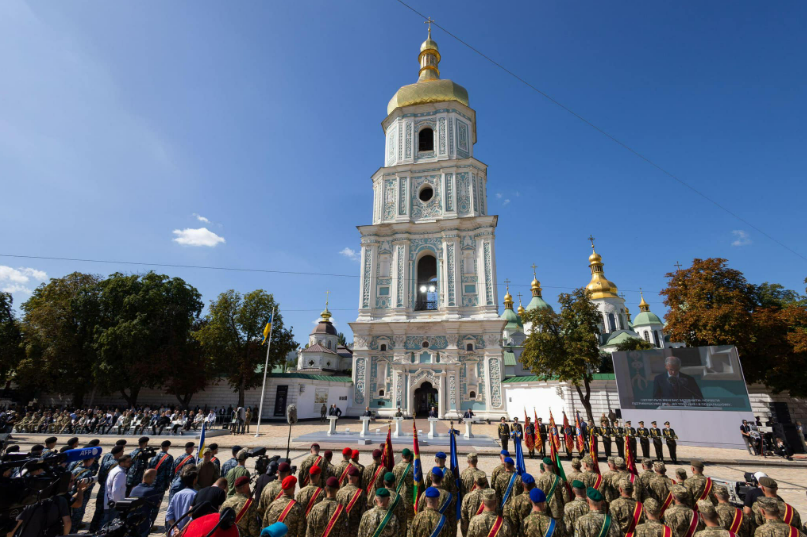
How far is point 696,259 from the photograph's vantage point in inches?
856

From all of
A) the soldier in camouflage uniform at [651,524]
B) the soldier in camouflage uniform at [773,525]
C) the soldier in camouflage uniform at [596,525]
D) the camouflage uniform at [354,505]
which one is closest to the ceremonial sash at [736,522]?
the soldier in camouflage uniform at [773,525]

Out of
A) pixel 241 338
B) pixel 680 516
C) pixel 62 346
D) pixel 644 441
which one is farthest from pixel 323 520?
pixel 62 346

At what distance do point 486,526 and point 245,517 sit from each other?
2.91m

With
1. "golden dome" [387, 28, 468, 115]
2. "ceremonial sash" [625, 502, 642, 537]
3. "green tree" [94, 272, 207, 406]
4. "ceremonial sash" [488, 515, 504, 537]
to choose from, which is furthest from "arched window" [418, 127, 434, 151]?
"ceremonial sash" [488, 515, 504, 537]

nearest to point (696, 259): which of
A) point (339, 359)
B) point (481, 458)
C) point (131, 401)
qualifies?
point (481, 458)

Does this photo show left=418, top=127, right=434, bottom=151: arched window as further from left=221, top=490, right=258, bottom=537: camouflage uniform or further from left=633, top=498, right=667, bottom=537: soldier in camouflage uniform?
left=633, top=498, right=667, bottom=537: soldier in camouflage uniform

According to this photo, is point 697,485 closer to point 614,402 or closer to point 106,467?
Answer: point 106,467

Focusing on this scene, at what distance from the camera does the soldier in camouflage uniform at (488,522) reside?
4.14m

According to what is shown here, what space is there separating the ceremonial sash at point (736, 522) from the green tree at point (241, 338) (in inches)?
989

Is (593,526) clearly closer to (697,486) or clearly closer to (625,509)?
(625,509)

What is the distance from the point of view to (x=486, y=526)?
13.8 ft

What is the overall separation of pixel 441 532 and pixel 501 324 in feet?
75.5

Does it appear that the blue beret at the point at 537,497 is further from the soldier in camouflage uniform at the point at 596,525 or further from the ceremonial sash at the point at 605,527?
the ceremonial sash at the point at 605,527

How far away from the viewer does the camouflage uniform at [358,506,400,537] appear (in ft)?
14.0
